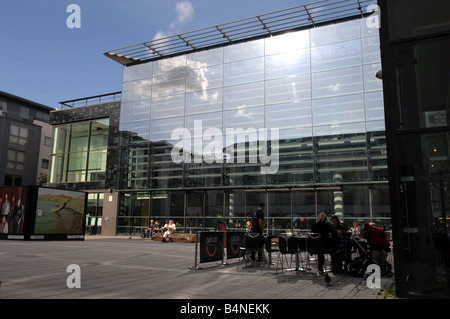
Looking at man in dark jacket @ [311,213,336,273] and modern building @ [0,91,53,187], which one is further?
modern building @ [0,91,53,187]

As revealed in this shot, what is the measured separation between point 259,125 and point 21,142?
42.3 metres

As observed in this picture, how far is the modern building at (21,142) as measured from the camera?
52125 millimetres

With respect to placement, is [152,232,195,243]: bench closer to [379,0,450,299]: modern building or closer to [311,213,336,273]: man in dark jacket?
[311,213,336,273]: man in dark jacket

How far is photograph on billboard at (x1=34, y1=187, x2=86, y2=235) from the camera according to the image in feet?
72.1

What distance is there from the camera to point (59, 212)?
2303 centimetres

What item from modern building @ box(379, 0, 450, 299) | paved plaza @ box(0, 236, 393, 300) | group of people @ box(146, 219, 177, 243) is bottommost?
paved plaza @ box(0, 236, 393, 300)

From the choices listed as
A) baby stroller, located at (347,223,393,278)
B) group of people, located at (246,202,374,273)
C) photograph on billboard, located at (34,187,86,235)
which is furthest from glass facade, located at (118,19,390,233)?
baby stroller, located at (347,223,393,278)

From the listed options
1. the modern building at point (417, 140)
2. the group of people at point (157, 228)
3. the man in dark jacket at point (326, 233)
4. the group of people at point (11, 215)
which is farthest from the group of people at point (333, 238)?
the group of people at point (11, 215)

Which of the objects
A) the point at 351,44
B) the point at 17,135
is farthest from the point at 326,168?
the point at 17,135

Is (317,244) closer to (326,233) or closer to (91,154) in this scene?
(326,233)

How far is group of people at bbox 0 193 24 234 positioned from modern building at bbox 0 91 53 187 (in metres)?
30.7
